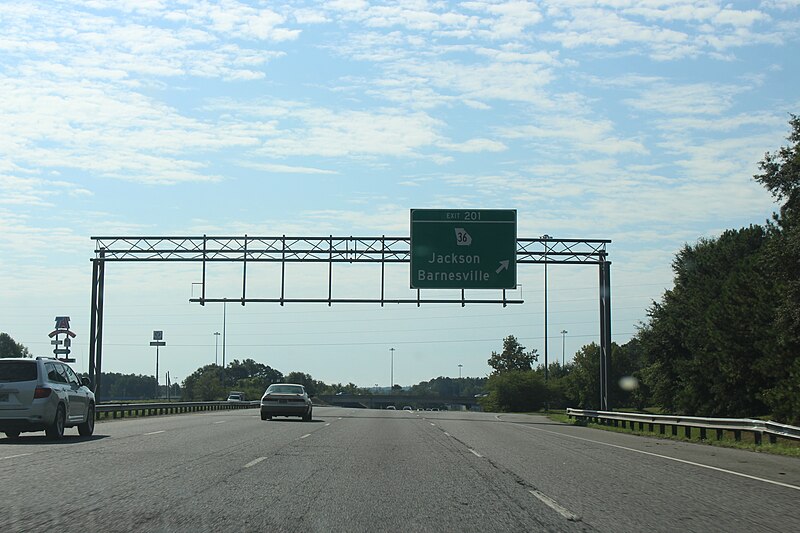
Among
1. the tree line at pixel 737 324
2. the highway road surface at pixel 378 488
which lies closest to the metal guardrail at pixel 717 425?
the highway road surface at pixel 378 488

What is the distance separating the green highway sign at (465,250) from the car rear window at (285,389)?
7.43 m

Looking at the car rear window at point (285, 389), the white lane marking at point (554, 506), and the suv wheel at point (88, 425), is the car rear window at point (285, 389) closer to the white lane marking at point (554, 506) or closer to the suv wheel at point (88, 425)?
the suv wheel at point (88, 425)

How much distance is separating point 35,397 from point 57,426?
1032 millimetres

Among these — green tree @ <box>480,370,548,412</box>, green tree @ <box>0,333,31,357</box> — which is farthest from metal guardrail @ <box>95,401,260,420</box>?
green tree @ <box>0,333,31,357</box>

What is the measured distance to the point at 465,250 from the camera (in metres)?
41.9

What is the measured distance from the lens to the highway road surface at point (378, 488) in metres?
9.83

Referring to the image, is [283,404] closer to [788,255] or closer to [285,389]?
[285,389]

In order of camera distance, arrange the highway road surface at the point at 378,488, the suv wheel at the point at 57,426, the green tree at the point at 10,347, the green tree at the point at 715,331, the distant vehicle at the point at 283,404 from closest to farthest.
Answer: the highway road surface at the point at 378,488 → the suv wheel at the point at 57,426 → the distant vehicle at the point at 283,404 → the green tree at the point at 715,331 → the green tree at the point at 10,347

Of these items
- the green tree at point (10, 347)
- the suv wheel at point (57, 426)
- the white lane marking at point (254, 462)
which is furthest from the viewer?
the green tree at point (10, 347)

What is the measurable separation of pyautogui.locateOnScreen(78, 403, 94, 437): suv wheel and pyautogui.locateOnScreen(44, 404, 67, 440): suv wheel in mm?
1709

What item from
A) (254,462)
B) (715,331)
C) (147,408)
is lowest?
(147,408)

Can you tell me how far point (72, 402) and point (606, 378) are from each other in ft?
99.4

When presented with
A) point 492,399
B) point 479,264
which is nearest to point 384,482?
point 479,264

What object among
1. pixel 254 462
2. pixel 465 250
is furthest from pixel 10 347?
pixel 254 462
